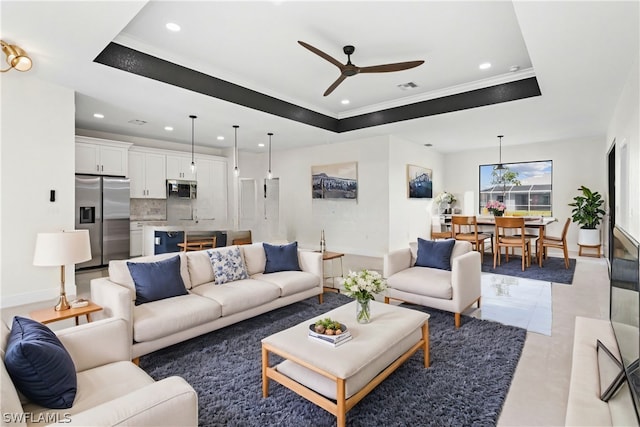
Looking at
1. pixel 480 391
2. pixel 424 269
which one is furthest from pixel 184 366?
pixel 424 269

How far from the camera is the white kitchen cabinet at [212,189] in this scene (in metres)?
8.27

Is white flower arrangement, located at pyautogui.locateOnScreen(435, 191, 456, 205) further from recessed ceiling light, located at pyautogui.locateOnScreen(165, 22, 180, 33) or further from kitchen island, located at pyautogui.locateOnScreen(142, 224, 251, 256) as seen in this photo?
recessed ceiling light, located at pyautogui.locateOnScreen(165, 22, 180, 33)

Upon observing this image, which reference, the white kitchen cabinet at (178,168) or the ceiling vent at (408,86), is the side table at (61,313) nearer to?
the ceiling vent at (408,86)

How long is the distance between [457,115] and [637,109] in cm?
225

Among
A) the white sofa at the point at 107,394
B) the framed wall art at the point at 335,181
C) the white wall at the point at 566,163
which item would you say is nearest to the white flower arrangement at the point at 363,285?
the white sofa at the point at 107,394

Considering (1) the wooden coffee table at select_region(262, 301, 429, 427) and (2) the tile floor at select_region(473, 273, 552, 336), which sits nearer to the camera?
(1) the wooden coffee table at select_region(262, 301, 429, 427)

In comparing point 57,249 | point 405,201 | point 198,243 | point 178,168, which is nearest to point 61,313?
point 57,249

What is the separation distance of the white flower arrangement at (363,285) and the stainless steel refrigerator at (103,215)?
213 inches

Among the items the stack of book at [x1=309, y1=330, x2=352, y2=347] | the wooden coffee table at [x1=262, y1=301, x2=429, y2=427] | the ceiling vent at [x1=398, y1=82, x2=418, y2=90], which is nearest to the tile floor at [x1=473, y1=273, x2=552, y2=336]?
the wooden coffee table at [x1=262, y1=301, x2=429, y2=427]

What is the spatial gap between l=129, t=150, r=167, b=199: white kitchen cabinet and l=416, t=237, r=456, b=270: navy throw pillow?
232 inches

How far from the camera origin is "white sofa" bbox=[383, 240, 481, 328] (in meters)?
3.38

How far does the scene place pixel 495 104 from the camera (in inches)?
179

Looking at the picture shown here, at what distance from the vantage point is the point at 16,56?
120 inches

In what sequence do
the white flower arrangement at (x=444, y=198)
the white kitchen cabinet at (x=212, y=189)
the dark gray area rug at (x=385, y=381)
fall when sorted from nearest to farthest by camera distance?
the dark gray area rug at (x=385, y=381) → the white kitchen cabinet at (x=212, y=189) → the white flower arrangement at (x=444, y=198)
